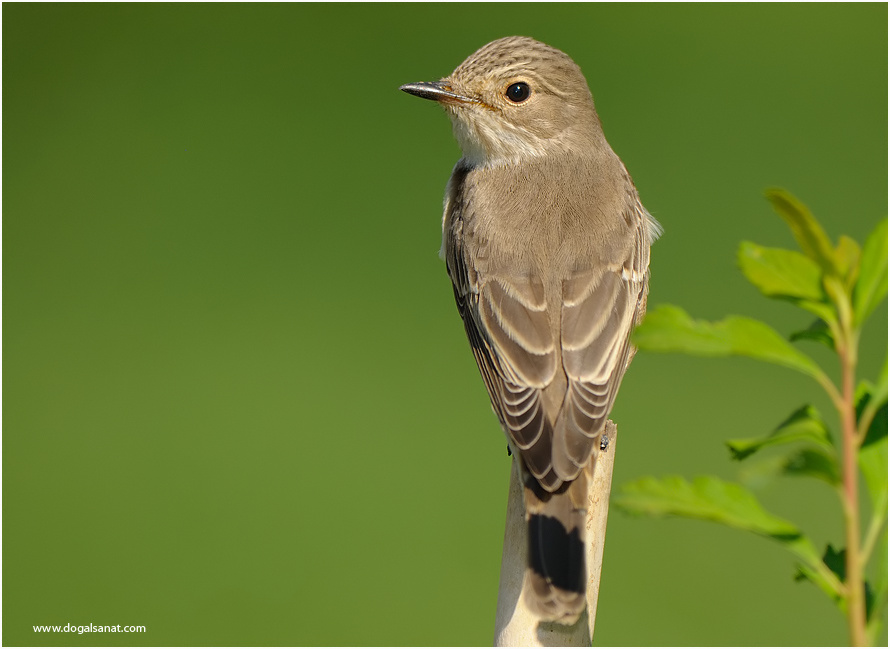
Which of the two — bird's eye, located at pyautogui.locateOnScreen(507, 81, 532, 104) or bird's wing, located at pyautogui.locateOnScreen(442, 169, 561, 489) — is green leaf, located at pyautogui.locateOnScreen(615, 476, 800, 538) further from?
bird's eye, located at pyautogui.locateOnScreen(507, 81, 532, 104)

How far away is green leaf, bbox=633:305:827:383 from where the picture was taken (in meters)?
0.96

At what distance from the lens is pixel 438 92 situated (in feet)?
15.4

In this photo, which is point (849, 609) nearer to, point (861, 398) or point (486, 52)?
point (861, 398)

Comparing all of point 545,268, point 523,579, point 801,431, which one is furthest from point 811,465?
point 545,268

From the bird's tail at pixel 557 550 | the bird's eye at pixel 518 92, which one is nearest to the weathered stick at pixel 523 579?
the bird's tail at pixel 557 550

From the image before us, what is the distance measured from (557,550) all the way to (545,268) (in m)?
1.56

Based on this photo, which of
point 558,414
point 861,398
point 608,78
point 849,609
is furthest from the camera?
point 608,78

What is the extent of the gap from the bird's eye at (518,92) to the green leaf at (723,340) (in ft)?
13.0

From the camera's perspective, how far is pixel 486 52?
4777mm

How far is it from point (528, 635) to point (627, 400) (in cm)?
608

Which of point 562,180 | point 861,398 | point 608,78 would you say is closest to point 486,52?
point 562,180

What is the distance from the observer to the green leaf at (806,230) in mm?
897

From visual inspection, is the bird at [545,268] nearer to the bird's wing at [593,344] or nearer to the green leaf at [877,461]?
the bird's wing at [593,344]

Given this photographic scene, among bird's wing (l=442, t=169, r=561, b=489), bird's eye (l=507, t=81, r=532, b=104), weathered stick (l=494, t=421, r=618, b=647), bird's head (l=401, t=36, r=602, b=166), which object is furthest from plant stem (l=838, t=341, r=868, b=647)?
bird's eye (l=507, t=81, r=532, b=104)
